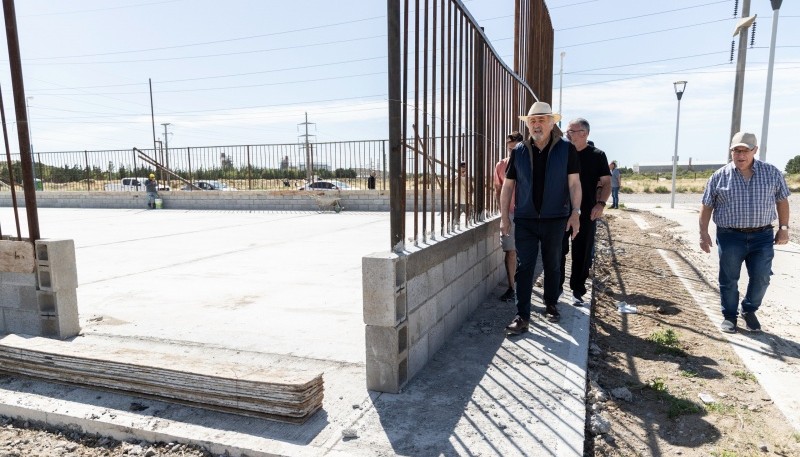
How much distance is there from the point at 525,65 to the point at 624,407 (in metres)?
7.48

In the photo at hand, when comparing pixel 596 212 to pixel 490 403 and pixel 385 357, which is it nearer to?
pixel 490 403

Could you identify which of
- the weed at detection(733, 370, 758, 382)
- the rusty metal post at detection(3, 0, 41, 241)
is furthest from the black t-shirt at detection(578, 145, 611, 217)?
the rusty metal post at detection(3, 0, 41, 241)

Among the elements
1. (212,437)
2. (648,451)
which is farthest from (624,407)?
(212,437)

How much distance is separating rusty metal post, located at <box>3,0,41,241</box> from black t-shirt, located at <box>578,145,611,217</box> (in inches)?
193

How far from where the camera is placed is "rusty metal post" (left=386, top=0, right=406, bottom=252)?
3.20 meters

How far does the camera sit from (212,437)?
275 centimetres

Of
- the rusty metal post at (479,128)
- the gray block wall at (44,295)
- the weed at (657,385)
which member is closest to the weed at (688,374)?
the weed at (657,385)

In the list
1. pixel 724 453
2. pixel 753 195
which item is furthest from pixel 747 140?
pixel 724 453

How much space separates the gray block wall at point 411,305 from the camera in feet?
10.4

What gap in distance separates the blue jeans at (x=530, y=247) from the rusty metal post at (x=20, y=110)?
3894 millimetres

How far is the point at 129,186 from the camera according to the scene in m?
22.7

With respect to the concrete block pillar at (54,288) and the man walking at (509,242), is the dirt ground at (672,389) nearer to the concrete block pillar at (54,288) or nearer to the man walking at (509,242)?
the man walking at (509,242)

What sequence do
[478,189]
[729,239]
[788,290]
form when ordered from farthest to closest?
[788,290]
[478,189]
[729,239]

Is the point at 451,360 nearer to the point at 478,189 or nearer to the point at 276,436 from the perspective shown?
the point at 276,436
